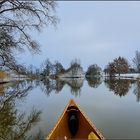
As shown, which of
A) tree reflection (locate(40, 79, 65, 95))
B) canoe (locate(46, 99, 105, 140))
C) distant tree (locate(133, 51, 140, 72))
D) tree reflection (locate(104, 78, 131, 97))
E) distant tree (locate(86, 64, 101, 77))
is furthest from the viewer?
distant tree (locate(86, 64, 101, 77))

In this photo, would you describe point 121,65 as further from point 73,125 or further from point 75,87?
point 73,125

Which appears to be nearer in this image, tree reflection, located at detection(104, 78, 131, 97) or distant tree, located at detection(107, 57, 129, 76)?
tree reflection, located at detection(104, 78, 131, 97)

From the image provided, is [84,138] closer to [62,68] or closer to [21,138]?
[21,138]

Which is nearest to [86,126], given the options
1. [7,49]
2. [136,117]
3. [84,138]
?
[84,138]

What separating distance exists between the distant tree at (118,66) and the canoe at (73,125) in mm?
111626

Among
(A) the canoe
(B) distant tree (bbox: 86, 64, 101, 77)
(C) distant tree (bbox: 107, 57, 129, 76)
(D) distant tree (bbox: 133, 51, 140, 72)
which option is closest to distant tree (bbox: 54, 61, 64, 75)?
(B) distant tree (bbox: 86, 64, 101, 77)

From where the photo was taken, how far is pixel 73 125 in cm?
1145

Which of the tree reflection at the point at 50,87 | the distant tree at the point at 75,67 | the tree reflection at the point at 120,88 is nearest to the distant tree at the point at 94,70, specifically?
the distant tree at the point at 75,67

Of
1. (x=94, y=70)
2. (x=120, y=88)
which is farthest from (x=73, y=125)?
(x=94, y=70)

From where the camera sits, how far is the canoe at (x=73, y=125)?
10749 mm

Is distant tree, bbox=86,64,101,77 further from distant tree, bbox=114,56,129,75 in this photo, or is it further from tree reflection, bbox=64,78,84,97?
tree reflection, bbox=64,78,84,97

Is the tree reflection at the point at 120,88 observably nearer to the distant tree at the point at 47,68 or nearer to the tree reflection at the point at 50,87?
the tree reflection at the point at 50,87

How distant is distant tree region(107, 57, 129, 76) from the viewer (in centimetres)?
12316

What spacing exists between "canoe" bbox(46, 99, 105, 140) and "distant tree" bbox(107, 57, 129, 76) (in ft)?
366
